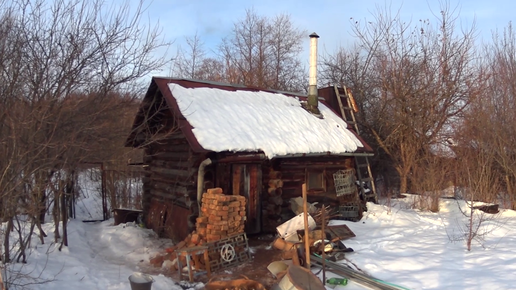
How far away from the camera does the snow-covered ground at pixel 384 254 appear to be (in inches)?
254

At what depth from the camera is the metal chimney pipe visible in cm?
1305

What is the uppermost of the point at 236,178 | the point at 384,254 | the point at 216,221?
the point at 236,178

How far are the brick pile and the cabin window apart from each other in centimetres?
346

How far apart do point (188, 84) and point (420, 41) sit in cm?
1126

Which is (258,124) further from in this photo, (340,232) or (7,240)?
(7,240)

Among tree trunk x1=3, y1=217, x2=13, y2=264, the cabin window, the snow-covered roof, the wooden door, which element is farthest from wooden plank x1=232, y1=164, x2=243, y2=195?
tree trunk x1=3, y1=217, x2=13, y2=264

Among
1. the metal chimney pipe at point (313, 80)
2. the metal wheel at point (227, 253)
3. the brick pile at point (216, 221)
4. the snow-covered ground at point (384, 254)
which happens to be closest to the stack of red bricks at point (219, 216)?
the brick pile at point (216, 221)

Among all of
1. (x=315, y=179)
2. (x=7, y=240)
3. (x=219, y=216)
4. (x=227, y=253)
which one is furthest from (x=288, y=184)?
(x=7, y=240)

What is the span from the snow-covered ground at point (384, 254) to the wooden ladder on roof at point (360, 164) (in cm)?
114

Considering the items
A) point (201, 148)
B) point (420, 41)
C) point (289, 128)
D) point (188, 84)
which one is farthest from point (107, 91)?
point (420, 41)

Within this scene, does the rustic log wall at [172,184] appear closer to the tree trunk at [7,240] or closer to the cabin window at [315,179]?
the cabin window at [315,179]

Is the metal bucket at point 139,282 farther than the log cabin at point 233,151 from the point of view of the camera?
No

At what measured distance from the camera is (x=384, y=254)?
7.95m

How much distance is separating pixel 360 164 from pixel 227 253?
6.53 metres
